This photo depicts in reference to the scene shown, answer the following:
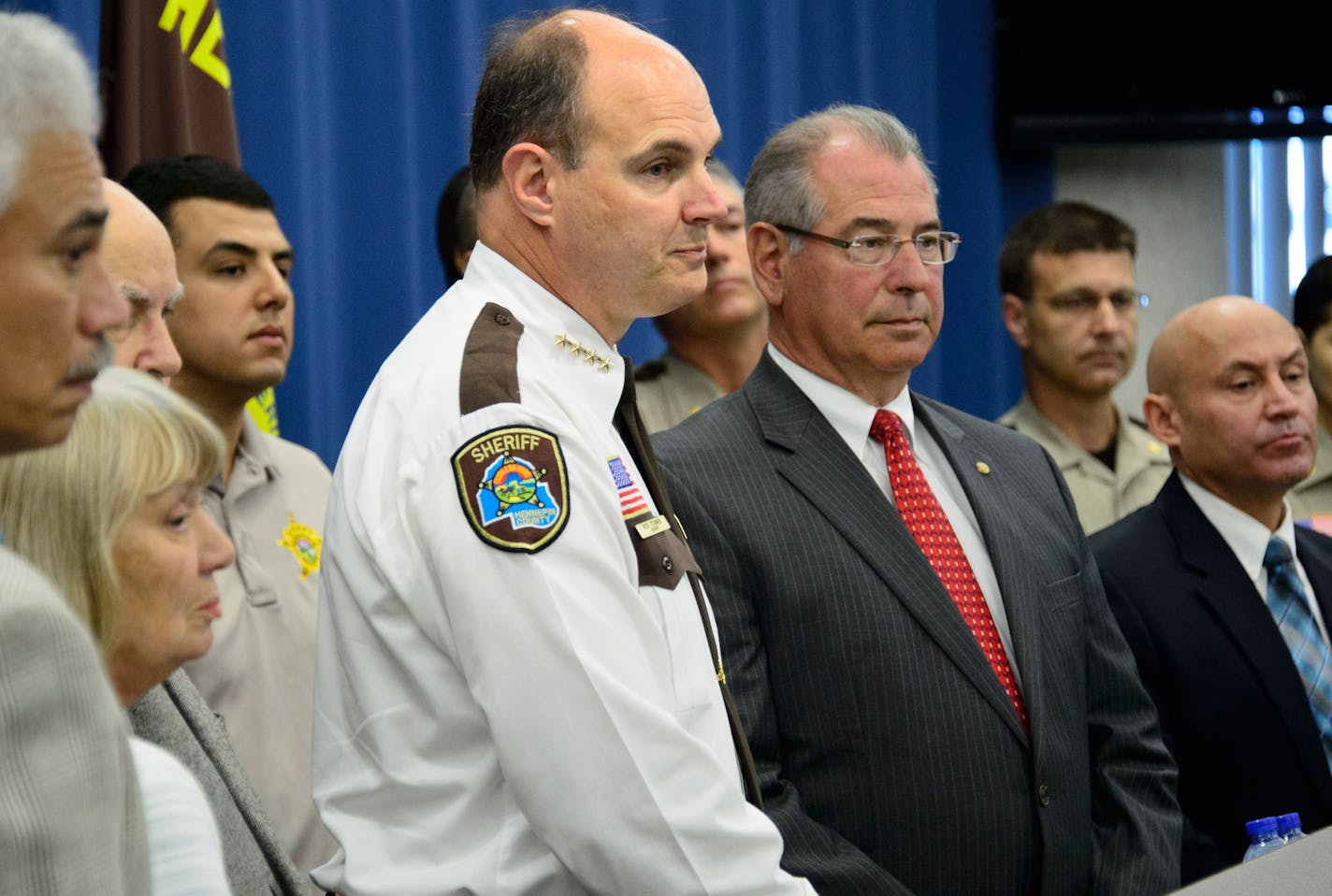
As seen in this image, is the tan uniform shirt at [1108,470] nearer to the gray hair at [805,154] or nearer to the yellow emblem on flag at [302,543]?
the gray hair at [805,154]

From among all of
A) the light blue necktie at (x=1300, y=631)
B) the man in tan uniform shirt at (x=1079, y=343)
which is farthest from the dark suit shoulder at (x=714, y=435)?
the man in tan uniform shirt at (x=1079, y=343)

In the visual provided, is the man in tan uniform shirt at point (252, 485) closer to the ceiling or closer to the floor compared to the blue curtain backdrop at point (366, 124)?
closer to the floor

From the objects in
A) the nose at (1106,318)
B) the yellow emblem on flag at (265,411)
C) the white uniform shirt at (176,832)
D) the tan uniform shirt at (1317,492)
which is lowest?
the tan uniform shirt at (1317,492)

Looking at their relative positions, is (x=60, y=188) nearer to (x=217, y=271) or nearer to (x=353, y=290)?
(x=217, y=271)

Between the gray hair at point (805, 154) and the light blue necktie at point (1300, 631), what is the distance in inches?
33.9

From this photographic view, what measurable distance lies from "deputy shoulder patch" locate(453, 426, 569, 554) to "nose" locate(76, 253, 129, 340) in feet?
1.48

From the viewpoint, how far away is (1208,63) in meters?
4.63

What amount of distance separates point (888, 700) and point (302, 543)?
3.47 ft

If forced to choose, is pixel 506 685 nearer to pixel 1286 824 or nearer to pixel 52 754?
pixel 52 754

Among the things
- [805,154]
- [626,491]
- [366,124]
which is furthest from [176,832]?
[366,124]

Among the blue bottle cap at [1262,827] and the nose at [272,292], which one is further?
the nose at [272,292]

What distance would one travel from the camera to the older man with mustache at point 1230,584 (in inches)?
95.2

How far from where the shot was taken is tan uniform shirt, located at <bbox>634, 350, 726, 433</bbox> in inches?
130

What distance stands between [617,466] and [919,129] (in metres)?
3.21
